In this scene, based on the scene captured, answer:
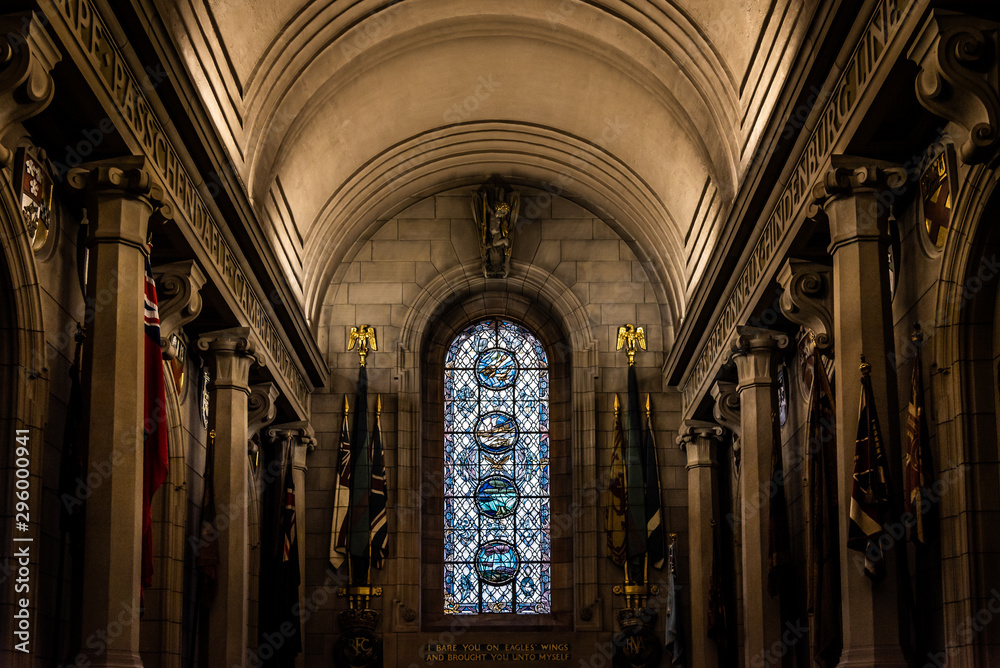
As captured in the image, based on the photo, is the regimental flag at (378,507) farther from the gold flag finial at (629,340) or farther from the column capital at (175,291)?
the column capital at (175,291)

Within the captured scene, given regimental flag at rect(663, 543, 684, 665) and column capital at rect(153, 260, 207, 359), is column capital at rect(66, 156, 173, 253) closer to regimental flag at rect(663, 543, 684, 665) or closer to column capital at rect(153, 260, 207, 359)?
column capital at rect(153, 260, 207, 359)

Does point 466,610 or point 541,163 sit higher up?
point 541,163

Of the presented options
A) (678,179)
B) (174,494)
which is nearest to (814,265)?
(678,179)

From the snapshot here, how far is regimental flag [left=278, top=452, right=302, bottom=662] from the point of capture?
17.7 meters

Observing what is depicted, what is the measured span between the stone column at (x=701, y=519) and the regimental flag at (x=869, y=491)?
316 inches

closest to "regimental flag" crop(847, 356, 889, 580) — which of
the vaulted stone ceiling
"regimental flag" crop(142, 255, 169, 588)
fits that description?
the vaulted stone ceiling

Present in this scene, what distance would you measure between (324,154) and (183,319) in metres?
5.92

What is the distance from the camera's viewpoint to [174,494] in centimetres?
1387

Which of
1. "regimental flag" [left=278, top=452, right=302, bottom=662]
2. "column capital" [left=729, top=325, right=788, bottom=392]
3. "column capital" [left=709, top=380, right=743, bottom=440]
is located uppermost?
"column capital" [left=729, top=325, right=788, bottom=392]

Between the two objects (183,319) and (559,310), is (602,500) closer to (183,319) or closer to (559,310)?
(559,310)

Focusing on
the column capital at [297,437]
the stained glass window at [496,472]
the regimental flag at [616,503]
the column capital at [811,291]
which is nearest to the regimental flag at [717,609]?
the regimental flag at [616,503]

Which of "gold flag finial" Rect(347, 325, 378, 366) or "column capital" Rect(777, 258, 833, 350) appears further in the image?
"gold flag finial" Rect(347, 325, 378, 366)

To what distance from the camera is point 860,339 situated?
33.7 feet

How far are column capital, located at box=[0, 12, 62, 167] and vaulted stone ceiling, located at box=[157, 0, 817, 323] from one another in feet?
9.12
